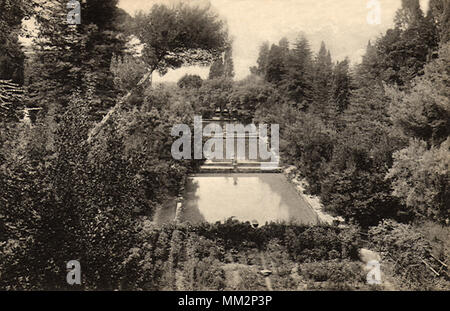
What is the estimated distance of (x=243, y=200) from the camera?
1602 centimetres

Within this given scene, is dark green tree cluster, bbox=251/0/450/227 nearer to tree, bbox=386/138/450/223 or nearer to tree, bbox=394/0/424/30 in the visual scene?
tree, bbox=386/138/450/223

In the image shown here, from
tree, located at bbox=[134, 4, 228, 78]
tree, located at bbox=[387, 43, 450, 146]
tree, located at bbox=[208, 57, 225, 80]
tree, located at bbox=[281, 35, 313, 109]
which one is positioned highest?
tree, located at bbox=[208, 57, 225, 80]

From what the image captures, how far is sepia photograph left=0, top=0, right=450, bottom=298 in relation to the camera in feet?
21.2

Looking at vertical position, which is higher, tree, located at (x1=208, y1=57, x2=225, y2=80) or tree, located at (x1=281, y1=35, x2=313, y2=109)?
tree, located at (x1=208, y1=57, x2=225, y2=80)

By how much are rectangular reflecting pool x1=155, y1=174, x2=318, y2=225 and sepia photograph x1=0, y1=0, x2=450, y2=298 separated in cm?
11

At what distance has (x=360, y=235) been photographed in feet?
41.0

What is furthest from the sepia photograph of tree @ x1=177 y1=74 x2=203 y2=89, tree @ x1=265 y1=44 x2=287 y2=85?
tree @ x1=177 y1=74 x2=203 y2=89

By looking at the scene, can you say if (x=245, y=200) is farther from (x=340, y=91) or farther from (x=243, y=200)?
(x=340, y=91)

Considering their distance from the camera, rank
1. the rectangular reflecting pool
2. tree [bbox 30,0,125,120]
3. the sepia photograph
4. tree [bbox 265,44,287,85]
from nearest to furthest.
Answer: the sepia photograph
the rectangular reflecting pool
tree [bbox 30,0,125,120]
tree [bbox 265,44,287,85]

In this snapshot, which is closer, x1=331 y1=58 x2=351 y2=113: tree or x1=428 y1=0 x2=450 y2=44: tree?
x1=428 y1=0 x2=450 y2=44: tree

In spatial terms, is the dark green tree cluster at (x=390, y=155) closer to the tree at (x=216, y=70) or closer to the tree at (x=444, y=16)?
the tree at (x=444, y=16)

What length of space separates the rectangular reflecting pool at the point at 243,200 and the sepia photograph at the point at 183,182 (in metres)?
0.11

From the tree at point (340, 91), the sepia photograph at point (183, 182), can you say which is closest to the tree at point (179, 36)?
the sepia photograph at point (183, 182)

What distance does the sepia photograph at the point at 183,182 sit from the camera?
21.2ft
